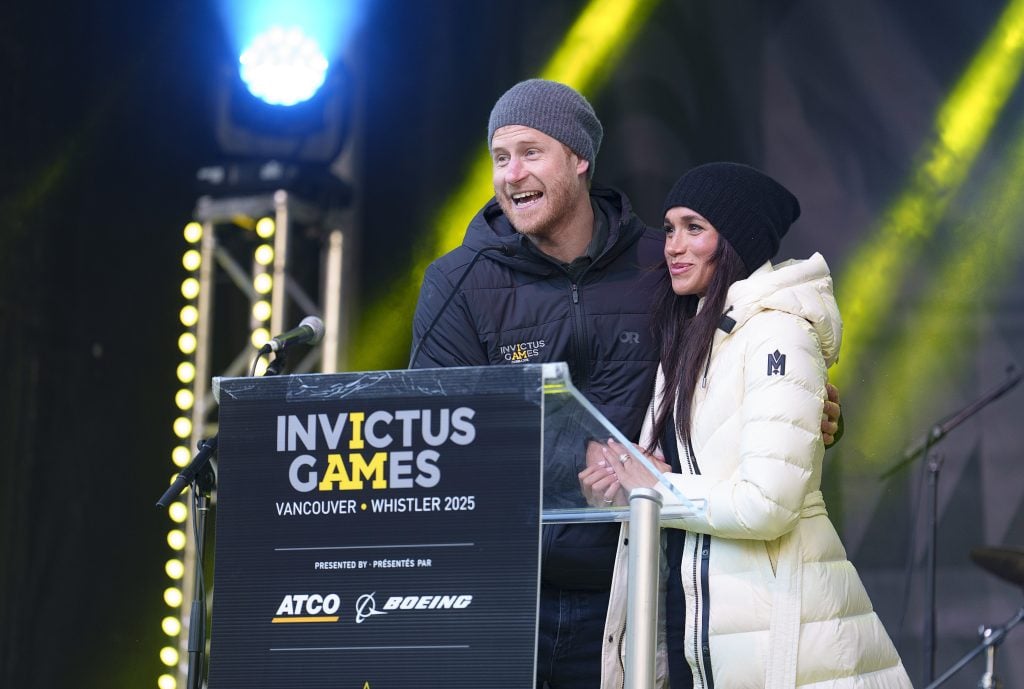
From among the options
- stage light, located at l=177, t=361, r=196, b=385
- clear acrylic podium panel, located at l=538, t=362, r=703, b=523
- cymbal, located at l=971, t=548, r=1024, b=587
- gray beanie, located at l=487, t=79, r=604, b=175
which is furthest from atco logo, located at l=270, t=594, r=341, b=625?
stage light, located at l=177, t=361, r=196, b=385

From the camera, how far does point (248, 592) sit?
167cm

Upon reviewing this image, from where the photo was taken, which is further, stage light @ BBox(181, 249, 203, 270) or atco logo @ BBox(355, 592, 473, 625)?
stage light @ BBox(181, 249, 203, 270)

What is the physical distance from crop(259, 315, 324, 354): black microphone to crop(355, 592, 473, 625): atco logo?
0.88 m

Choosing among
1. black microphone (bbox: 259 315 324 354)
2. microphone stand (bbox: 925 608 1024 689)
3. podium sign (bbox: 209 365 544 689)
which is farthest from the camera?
microphone stand (bbox: 925 608 1024 689)

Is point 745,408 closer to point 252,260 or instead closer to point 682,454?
point 682,454

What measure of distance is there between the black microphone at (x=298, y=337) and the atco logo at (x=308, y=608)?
0.84 meters

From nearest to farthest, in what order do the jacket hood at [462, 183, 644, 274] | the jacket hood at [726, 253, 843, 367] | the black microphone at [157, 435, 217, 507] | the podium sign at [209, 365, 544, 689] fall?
the podium sign at [209, 365, 544, 689] < the jacket hood at [726, 253, 843, 367] < the black microphone at [157, 435, 217, 507] < the jacket hood at [462, 183, 644, 274]

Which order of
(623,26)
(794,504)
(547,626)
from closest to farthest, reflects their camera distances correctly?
(794,504) → (547,626) → (623,26)

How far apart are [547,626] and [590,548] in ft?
0.56

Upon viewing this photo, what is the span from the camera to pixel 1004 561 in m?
4.25

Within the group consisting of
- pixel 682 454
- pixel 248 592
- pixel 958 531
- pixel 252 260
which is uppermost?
pixel 252 260

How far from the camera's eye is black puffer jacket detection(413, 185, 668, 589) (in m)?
2.49

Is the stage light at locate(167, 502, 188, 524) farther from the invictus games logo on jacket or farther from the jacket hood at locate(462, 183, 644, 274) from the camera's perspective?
the invictus games logo on jacket

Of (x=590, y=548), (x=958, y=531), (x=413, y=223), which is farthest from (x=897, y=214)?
(x=590, y=548)
